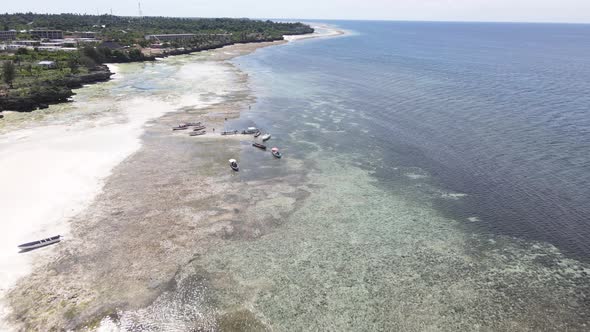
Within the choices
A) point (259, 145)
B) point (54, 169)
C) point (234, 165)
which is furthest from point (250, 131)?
point (54, 169)

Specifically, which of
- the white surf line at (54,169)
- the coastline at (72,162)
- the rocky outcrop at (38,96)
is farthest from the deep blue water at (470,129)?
the rocky outcrop at (38,96)

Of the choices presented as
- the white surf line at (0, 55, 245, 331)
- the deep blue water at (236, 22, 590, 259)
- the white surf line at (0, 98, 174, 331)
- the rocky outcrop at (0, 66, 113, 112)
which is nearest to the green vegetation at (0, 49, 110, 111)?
the rocky outcrop at (0, 66, 113, 112)

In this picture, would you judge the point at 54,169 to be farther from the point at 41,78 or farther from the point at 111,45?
the point at 111,45

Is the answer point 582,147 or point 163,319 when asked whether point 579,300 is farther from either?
point 582,147

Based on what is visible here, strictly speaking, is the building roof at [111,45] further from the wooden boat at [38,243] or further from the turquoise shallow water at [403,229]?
the wooden boat at [38,243]

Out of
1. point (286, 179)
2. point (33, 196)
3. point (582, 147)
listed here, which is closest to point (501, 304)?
point (286, 179)

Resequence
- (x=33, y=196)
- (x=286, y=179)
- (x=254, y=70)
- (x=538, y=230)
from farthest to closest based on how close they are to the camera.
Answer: (x=254, y=70) → (x=286, y=179) → (x=33, y=196) → (x=538, y=230)
